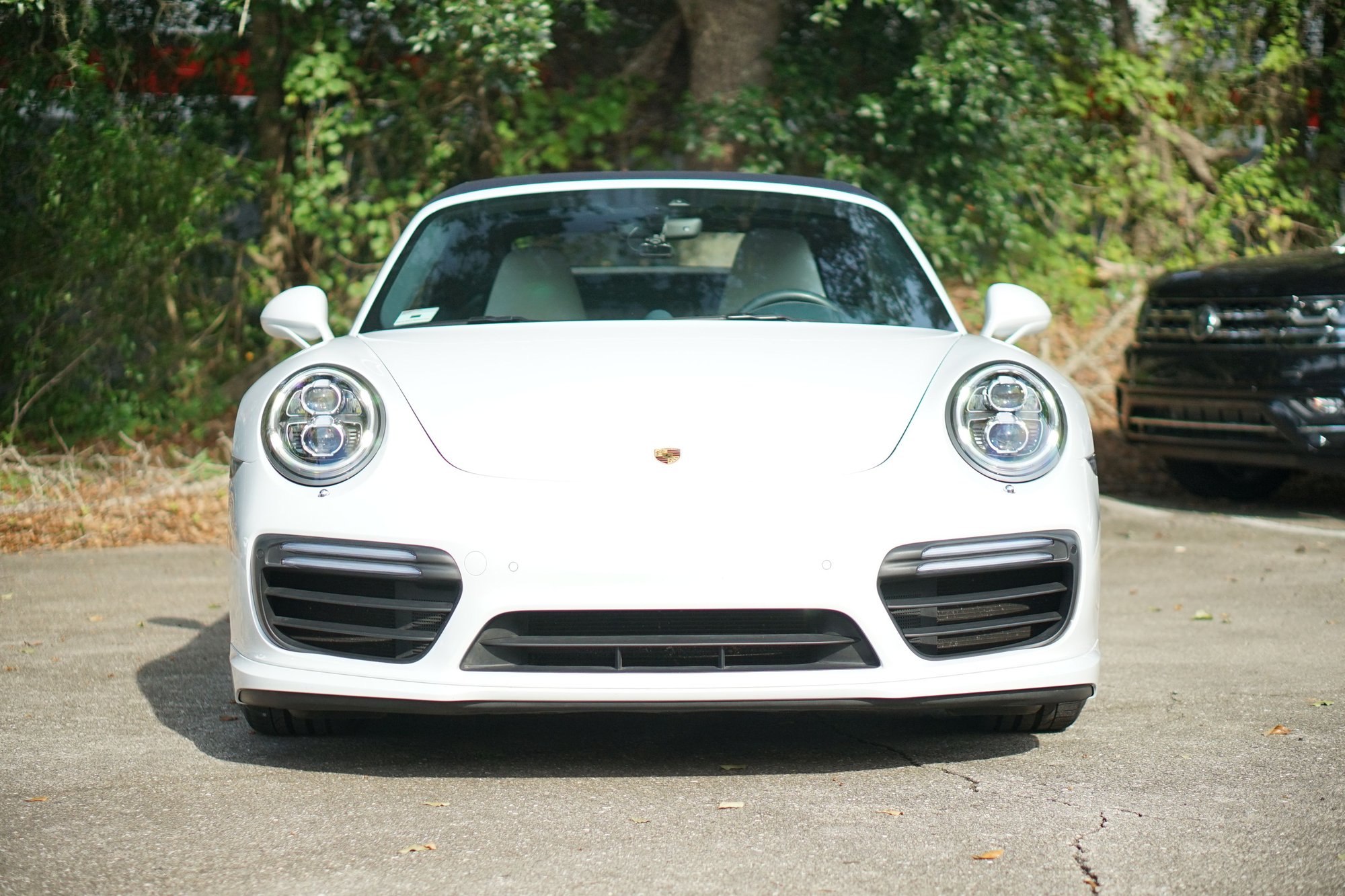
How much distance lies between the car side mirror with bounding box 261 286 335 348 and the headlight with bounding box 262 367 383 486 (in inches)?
25.1

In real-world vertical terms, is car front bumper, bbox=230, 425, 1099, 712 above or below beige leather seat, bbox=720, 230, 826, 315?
below

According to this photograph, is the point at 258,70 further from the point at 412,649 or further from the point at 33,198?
the point at 412,649

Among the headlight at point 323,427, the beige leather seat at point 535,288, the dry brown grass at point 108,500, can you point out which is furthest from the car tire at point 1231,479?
the headlight at point 323,427

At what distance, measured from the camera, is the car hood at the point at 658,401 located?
3.07 meters

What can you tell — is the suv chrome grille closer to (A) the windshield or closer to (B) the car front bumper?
(A) the windshield

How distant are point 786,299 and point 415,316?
41.1 inches

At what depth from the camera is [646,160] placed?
10.2 metres

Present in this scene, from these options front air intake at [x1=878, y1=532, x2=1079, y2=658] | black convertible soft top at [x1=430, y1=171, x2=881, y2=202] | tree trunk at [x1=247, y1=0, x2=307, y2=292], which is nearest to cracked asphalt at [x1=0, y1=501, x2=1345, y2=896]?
front air intake at [x1=878, y1=532, x2=1079, y2=658]

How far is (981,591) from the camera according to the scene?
3113mm

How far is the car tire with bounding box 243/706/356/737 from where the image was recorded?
345cm

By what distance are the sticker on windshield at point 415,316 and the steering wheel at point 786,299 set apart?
86 centimetres

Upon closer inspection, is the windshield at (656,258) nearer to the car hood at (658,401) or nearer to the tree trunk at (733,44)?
the car hood at (658,401)

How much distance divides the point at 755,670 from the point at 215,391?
26.0 feet

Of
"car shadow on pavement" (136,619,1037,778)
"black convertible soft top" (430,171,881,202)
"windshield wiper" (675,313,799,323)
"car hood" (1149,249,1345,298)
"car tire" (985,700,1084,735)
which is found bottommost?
"car shadow on pavement" (136,619,1037,778)
